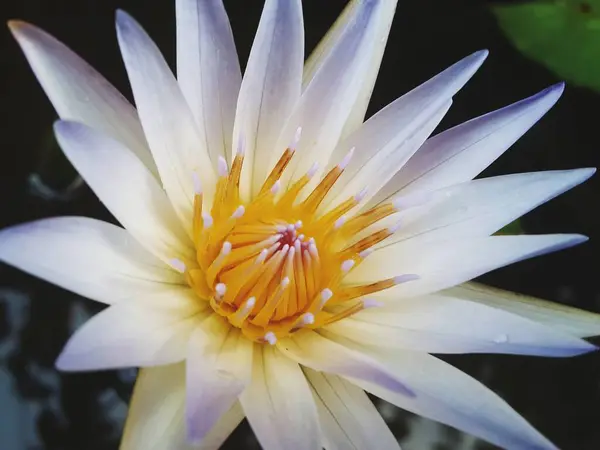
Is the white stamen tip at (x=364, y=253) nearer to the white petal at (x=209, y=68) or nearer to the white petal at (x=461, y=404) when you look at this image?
the white petal at (x=461, y=404)

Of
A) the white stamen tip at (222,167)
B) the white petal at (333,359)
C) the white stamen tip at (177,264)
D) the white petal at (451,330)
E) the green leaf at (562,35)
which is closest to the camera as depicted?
the white petal at (333,359)

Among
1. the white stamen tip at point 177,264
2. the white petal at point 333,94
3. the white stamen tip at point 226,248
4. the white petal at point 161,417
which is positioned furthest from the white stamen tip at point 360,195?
the white petal at point 161,417

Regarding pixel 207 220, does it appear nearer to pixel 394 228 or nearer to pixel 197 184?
pixel 197 184

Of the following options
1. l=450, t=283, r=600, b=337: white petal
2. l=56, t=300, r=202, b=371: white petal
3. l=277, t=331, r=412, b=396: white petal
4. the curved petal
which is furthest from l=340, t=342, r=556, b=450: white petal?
the curved petal

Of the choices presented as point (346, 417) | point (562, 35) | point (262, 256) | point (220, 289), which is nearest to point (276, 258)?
point (262, 256)

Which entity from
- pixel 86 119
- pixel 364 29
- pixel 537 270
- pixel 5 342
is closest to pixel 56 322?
pixel 5 342
